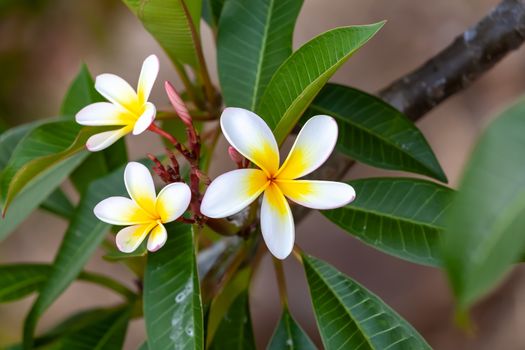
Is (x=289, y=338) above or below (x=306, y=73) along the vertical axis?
below

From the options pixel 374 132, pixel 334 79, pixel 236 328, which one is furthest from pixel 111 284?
pixel 334 79

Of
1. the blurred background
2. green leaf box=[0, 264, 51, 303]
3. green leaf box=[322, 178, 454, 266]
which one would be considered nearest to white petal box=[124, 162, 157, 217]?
green leaf box=[322, 178, 454, 266]

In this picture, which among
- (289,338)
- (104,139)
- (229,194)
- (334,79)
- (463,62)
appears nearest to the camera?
(229,194)

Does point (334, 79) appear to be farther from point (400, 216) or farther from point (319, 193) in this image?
point (319, 193)

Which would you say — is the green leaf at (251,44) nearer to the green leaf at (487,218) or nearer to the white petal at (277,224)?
the white petal at (277,224)

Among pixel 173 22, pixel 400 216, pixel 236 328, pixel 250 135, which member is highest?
pixel 173 22

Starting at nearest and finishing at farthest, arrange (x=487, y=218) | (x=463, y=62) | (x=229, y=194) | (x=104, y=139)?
1. (x=487, y=218)
2. (x=229, y=194)
3. (x=104, y=139)
4. (x=463, y=62)

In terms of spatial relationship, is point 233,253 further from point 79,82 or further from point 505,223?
point 505,223
